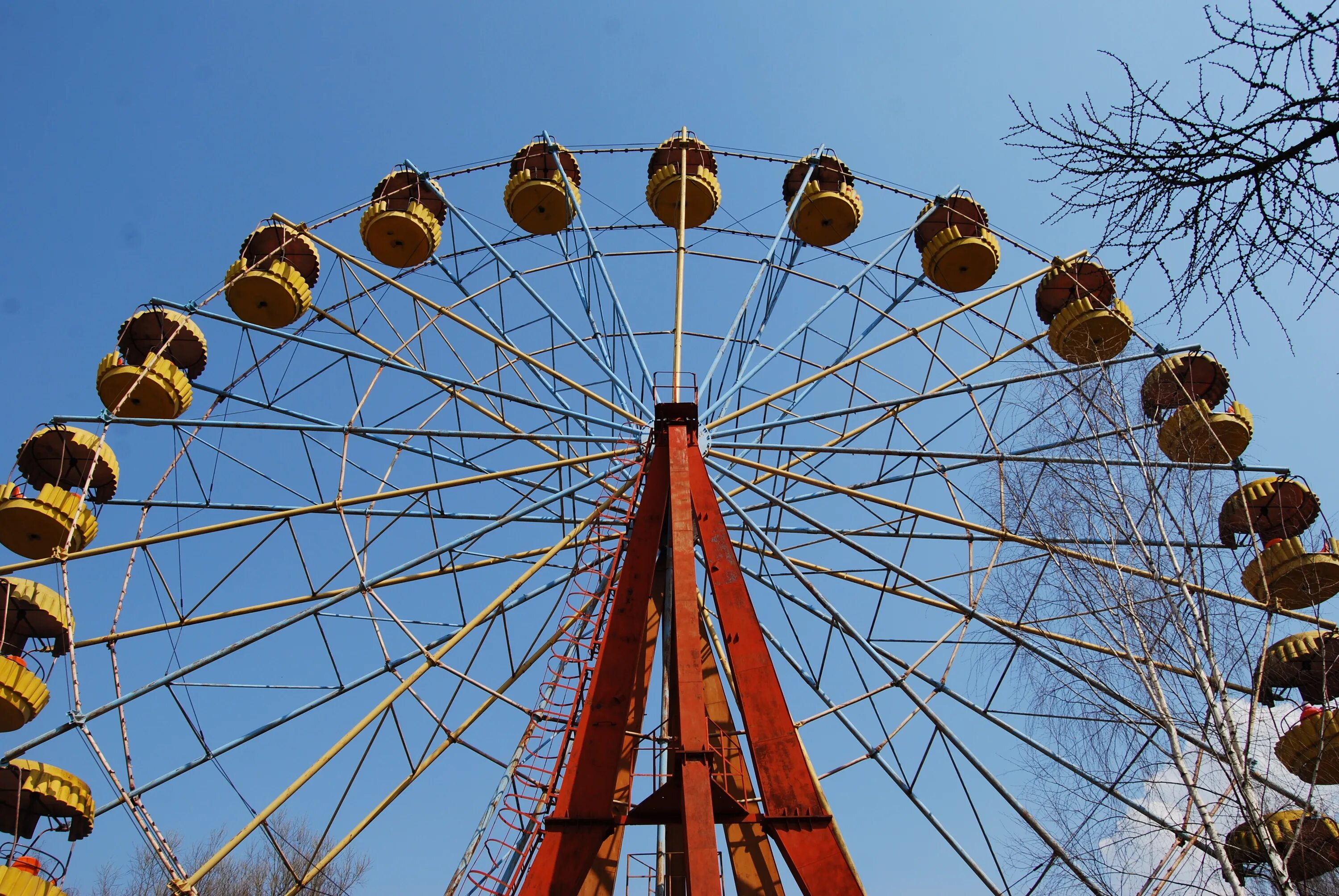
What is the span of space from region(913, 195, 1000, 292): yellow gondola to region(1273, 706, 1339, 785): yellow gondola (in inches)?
326

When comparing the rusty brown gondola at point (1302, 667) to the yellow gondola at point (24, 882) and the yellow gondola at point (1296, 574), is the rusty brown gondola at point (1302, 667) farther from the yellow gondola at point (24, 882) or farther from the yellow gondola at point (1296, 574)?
the yellow gondola at point (24, 882)

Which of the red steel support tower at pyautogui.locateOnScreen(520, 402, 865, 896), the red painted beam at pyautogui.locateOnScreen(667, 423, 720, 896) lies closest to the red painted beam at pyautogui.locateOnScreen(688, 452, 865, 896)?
the red steel support tower at pyautogui.locateOnScreen(520, 402, 865, 896)

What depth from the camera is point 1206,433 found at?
15008 millimetres

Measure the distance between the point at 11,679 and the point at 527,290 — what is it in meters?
8.12

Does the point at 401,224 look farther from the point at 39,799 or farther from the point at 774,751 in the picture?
the point at 774,751

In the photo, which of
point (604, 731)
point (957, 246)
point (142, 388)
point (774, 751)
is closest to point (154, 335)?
point (142, 388)

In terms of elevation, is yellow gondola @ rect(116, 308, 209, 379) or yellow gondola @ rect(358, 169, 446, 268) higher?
yellow gondola @ rect(358, 169, 446, 268)

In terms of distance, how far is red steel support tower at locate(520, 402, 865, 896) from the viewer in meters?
9.12

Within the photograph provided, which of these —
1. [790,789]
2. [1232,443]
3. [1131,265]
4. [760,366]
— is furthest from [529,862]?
[1232,443]

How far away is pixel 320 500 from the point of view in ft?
43.4

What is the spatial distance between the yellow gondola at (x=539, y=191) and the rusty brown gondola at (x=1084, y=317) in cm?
814

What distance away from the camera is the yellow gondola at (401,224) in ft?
54.2

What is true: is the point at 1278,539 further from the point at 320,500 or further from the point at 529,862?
the point at 320,500

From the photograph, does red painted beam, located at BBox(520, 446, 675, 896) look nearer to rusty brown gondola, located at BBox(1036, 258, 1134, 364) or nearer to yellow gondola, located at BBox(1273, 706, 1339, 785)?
yellow gondola, located at BBox(1273, 706, 1339, 785)
